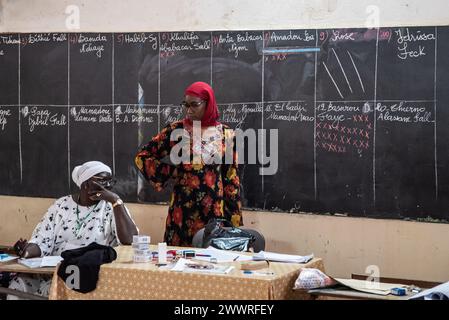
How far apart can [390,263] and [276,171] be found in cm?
110

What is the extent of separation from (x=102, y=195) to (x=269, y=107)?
69.6 inches

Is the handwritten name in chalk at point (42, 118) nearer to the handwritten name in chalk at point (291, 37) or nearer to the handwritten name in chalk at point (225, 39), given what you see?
the handwritten name in chalk at point (225, 39)

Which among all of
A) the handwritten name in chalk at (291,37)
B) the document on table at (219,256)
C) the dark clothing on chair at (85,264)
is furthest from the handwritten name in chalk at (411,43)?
the dark clothing on chair at (85,264)

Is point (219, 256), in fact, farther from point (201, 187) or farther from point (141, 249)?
point (201, 187)

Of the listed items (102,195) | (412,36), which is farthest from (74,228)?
(412,36)

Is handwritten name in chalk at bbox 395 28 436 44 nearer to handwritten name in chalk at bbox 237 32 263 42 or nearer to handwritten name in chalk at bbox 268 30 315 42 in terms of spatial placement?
handwritten name in chalk at bbox 268 30 315 42

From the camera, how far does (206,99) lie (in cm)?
538

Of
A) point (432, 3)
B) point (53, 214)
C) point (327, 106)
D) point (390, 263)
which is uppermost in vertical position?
point (432, 3)

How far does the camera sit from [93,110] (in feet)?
21.8

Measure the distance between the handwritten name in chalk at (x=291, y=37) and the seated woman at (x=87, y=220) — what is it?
6.04 ft

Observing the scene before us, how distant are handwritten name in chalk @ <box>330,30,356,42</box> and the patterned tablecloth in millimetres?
2210

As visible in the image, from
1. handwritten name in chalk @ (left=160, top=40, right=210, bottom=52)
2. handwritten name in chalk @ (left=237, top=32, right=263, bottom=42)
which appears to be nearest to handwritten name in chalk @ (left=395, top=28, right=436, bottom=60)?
handwritten name in chalk @ (left=237, top=32, right=263, bottom=42)

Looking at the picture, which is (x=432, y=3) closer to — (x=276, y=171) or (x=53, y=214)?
(x=276, y=171)
